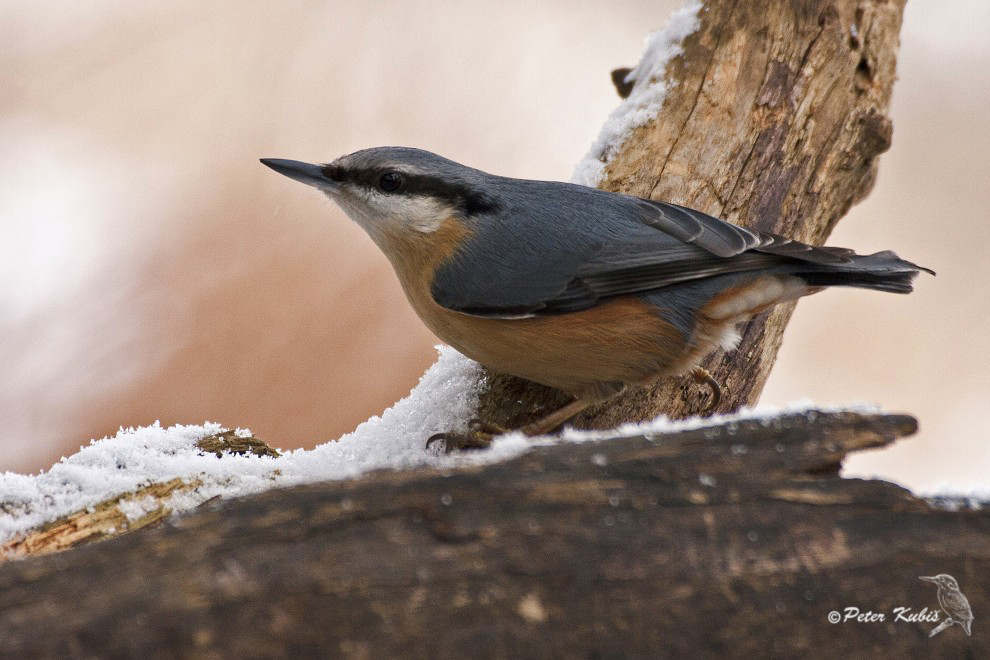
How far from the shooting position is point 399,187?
8.25 feet

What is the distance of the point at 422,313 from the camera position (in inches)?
98.4

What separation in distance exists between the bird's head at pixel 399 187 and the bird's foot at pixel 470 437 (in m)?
0.60

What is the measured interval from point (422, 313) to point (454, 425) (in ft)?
1.10

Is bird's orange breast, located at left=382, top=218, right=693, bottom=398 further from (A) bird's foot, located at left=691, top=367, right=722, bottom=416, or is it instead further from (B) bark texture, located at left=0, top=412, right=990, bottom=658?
(B) bark texture, located at left=0, top=412, right=990, bottom=658

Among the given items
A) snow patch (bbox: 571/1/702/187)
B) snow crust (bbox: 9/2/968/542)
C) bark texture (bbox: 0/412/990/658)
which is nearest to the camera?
bark texture (bbox: 0/412/990/658)

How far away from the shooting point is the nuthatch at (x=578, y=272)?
2307mm

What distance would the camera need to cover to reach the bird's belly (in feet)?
7.54

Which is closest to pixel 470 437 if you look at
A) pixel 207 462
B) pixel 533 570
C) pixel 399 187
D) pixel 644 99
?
pixel 207 462

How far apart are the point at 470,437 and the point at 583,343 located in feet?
1.26

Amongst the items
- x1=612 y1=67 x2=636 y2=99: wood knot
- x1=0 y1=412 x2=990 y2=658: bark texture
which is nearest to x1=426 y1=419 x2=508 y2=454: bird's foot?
x1=0 y1=412 x2=990 y2=658: bark texture

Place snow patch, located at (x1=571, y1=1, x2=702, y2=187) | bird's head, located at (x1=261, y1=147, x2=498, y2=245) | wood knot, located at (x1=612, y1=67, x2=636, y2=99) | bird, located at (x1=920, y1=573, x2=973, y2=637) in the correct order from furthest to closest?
wood knot, located at (x1=612, y1=67, x2=636, y2=99), snow patch, located at (x1=571, y1=1, x2=702, y2=187), bird's head, located at (x1=261, y1=147, x2=498, y2=245), bird, located at (x1=920, y1=573, x2=973, y2=637)

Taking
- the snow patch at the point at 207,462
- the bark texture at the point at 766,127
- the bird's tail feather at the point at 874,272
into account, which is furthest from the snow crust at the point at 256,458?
the bark texture at the point at 766,127

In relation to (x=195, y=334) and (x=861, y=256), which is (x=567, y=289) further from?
(x=195, y=334)

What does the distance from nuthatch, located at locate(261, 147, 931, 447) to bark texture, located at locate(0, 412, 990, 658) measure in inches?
37.5
